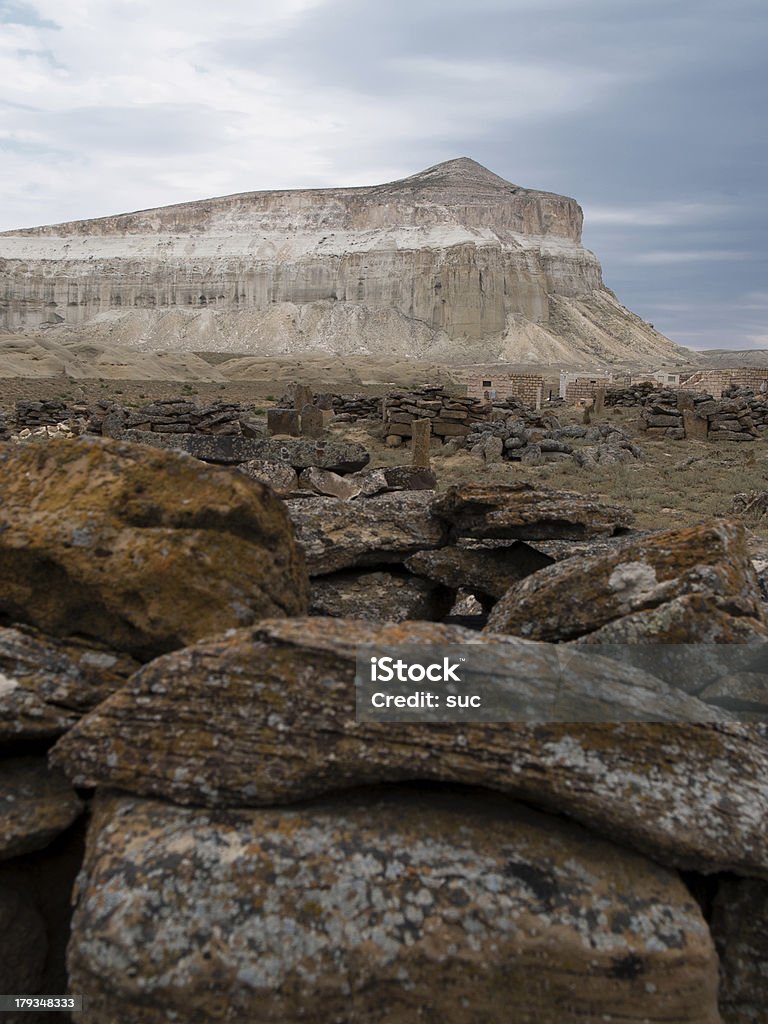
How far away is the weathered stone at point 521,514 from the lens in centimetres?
460

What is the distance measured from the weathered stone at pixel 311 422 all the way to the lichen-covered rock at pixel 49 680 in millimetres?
20254

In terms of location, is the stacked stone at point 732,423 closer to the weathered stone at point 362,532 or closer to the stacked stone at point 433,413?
the stacked stone at point 433,413

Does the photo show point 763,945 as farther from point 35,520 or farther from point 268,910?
point 35,520

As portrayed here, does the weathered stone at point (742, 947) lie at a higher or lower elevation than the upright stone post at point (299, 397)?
lower

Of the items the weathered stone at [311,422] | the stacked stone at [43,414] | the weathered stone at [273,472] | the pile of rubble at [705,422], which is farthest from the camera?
the stacked stone at [43,414]

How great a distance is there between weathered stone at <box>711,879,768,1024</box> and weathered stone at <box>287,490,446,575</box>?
2573 mm

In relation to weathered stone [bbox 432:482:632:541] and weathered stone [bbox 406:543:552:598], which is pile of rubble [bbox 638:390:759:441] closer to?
weathered stone [bbox 432:482:632:541]

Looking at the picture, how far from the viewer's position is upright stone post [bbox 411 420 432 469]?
1939 centimetres

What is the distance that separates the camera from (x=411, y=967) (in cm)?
228

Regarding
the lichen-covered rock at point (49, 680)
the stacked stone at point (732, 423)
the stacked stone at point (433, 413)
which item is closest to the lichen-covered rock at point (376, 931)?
the lichen-covered rock at point (49, 680)

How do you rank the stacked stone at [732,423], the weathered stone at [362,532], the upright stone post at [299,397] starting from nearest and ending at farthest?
the weathered stone at [362,532], the stacked stone at [732,423], the upright stone post at [299,397]

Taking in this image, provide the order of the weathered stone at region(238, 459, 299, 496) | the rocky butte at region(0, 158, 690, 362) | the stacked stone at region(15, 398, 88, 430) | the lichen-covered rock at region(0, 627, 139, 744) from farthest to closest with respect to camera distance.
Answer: the rocky butte at region(0, 158, 690, 362) < the stacked stone at region(15, 398, 88, 430) < the weathered stone at region(238, 459, 299, 496) < the lichen-covered rock at region(0, 627, 139, 744)

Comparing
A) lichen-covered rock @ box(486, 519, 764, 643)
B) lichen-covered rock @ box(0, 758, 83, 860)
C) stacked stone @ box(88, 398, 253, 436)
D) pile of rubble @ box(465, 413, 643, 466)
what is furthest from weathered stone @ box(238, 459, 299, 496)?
stacked stone @ box(88, 398, 253, 436)
